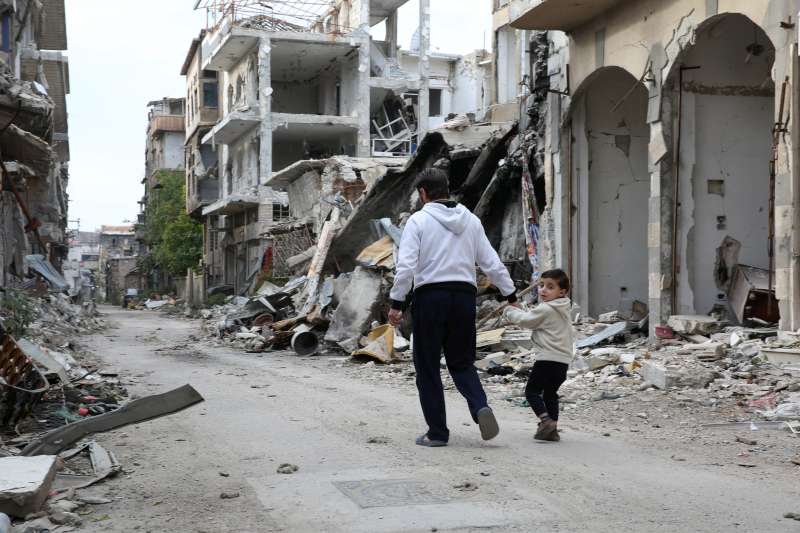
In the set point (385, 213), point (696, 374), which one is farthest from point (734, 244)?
point (385, 213)

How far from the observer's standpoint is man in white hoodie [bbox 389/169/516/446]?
5965mm

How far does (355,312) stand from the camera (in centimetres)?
1553

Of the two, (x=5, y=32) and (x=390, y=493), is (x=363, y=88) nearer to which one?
(x=5, y=32)

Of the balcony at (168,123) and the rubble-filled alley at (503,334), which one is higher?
the balcony at (168,123)

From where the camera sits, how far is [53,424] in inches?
279

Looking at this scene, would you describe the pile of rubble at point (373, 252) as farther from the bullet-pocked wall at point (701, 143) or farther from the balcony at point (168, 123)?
the balcony at point (168, 123)

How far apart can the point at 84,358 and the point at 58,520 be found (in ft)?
35.0

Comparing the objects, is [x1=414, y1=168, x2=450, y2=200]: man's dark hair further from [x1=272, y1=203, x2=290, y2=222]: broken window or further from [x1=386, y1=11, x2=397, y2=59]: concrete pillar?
[x1=386, y1=11, x2=397, y2=59]: concrete pillar

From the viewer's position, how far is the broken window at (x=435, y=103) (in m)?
47.3

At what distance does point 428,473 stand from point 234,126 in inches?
1422

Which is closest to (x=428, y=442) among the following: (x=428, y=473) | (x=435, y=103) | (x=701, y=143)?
(x=428, y=473)

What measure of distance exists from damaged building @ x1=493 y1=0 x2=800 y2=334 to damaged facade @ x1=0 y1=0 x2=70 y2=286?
756cm

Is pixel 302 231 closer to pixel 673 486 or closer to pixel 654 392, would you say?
pixel 654 392

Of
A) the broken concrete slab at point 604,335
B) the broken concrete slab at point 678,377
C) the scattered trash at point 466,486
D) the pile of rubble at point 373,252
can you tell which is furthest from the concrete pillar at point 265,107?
the scattered trash at point 466,486
